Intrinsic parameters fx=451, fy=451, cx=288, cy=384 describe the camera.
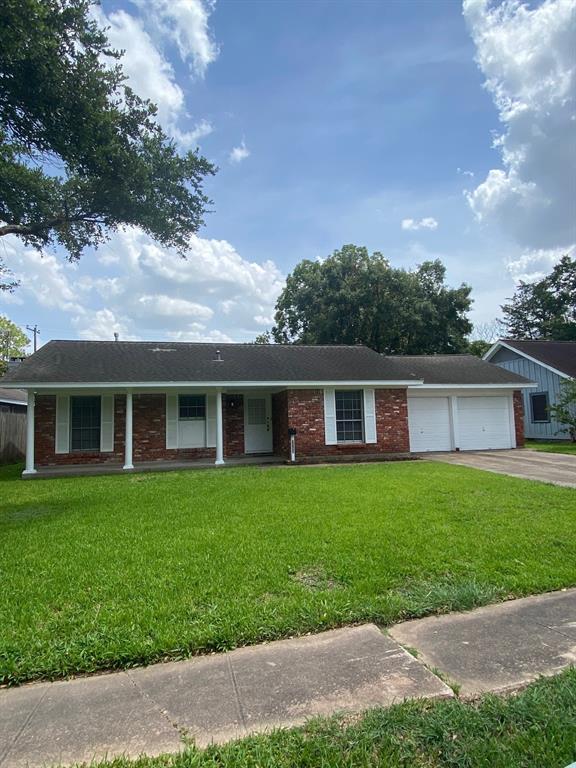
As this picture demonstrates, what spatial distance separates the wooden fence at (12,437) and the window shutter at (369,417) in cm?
1299

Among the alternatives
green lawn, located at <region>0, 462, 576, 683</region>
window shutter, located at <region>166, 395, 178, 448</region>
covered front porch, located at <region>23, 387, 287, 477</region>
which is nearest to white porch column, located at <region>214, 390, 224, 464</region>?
covered front porch, located at <region>23, 387, 287, 477</region>

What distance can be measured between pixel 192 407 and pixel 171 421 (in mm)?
811

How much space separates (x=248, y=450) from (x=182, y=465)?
8.70ft

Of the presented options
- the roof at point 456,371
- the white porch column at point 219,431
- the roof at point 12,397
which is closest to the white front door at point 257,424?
the white porch column at point 219,431

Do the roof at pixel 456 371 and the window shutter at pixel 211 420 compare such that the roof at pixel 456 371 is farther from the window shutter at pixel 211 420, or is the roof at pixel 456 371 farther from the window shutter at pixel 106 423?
the window shutter at pixel 106 423

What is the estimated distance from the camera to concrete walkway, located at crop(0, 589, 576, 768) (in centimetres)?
220

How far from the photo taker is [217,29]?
10234mm

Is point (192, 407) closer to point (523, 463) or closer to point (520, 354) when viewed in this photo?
point (523, 463)

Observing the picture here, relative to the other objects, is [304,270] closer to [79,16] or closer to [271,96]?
[271,96]

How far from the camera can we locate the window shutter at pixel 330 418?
47.2ft

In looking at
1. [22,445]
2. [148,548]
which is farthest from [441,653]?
[22,445]

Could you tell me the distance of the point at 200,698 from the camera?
2.50m

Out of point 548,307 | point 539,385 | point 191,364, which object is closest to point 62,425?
point 191,364

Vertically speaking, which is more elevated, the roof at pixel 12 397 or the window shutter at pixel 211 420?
the roof at pixel 12 397
